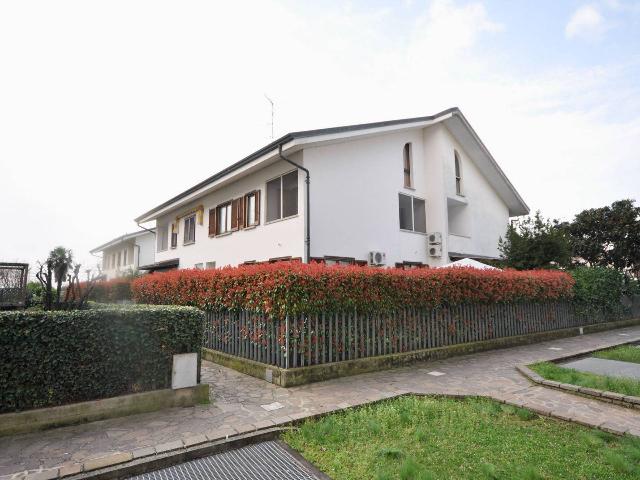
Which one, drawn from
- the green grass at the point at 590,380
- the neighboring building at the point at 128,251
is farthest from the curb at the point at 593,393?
the neighboring building at the point at 128,251

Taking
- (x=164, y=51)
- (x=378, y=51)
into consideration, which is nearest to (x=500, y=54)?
(x=378, y=51)

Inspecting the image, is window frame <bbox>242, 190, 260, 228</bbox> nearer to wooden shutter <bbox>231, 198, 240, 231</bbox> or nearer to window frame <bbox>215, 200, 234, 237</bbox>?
wooden shutter <bbox>231, 198, 240, 231</bbox>

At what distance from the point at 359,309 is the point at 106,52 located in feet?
22.5

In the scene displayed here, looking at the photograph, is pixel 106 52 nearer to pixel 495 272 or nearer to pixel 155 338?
pixel 155 338

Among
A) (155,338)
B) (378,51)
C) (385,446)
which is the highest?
(378,51)

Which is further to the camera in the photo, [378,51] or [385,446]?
[378,51]

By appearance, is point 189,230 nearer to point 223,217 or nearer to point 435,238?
point 223,217

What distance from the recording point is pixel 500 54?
780 centimetres

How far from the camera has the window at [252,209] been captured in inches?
582

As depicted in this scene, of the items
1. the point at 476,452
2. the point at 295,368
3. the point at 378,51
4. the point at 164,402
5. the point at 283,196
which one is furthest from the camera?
the point at 283,196

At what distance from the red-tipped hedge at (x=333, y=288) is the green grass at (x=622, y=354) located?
248 centimetres

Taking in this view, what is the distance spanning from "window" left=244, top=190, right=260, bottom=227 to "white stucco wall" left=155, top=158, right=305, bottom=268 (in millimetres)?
219

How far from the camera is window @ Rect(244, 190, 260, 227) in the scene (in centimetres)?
1478

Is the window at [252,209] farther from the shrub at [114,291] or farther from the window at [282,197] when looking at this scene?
the shrub at [114,291]
